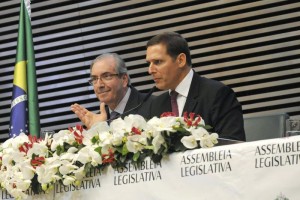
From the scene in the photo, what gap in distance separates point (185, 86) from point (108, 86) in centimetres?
95

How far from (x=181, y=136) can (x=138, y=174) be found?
25 centimetres

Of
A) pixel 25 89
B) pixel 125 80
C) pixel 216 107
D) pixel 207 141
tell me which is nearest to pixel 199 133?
pixel 207 141

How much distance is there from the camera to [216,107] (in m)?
3.92

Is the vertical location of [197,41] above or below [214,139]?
above

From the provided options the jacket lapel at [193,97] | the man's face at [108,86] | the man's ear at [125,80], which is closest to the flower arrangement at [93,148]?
the jacket lapel at [193,97]

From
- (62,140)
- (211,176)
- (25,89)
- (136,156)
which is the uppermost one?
(25,89)

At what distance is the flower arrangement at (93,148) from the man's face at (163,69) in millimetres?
1000

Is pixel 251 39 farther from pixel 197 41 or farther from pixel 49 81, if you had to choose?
pixel 49 81

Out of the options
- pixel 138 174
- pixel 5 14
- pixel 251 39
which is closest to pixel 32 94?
pixel 5 14

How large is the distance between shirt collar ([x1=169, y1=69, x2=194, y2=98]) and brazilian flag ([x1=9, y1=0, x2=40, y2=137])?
271 centimetres

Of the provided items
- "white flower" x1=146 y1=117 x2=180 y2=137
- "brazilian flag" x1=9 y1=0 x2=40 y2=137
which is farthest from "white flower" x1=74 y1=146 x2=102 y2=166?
"brazilian flag" x1=9 y1=0 x2=40 y2=137

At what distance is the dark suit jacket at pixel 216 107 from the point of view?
12.5ft

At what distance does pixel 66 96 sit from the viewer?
7.57 metres

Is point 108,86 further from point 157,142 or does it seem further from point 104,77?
point 157,142
